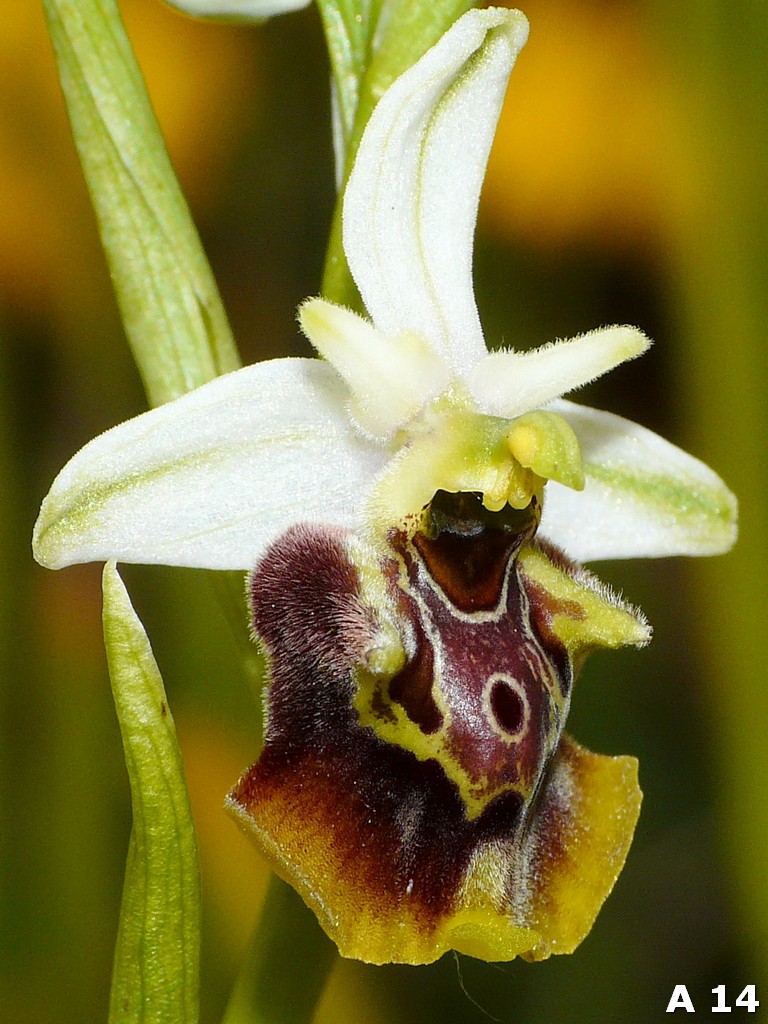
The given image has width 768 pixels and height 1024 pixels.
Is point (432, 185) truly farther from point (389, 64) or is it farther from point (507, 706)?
point (507, 706)

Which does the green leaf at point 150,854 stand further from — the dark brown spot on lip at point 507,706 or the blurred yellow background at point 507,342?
the blurred yellow background at point 507,342

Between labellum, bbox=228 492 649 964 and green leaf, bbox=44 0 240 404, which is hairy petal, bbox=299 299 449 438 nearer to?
labellum, bbox=228 492 649 964

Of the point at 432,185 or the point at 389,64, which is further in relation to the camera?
the point at 389,64

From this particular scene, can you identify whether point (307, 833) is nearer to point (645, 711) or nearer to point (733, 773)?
point (733, 773)

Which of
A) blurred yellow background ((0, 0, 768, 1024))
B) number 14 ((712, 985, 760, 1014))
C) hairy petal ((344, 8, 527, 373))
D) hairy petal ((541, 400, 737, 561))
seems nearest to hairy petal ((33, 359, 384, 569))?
Answer: hairy petal ((344, 8, 527, 373))

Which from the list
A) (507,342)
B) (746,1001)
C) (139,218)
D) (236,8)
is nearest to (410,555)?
(139,218)

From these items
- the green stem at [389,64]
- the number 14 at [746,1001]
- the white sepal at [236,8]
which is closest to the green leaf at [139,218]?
the green stem at [389,64]
